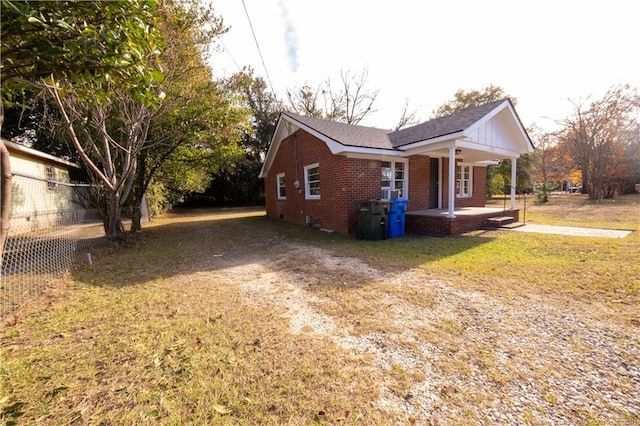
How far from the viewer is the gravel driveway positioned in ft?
6.28

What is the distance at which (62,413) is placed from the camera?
192cm

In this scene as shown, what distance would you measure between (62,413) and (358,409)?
7.04 feet

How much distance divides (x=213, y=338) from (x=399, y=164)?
9126 mm

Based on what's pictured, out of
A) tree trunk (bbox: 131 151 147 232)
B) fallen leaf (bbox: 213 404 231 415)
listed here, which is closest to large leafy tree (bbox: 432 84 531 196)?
tree trunk (bbox: 131 151 147 232)

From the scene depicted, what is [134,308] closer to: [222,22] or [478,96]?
[222,22]

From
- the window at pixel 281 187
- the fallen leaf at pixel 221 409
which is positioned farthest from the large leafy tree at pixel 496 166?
the fallen leaf at pixel 221 409

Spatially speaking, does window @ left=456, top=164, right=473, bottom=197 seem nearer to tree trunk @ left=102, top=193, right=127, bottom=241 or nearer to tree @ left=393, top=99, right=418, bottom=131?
tree trunk @ left=102, top=193, right=127, bottom=241

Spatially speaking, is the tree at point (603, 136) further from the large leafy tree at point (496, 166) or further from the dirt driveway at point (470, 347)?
the dirt driveway at point (470, 347)

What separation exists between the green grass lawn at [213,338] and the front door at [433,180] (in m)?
5.29

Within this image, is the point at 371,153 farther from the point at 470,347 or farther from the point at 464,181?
the point at 464,181

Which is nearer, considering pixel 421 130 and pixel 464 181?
pixel 421 130

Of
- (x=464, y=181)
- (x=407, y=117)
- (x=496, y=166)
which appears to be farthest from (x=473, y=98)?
(x=464, y=181)

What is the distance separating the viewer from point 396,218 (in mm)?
8500

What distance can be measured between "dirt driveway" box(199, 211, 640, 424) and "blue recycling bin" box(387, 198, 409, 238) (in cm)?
384
